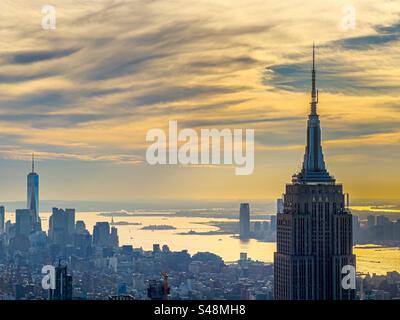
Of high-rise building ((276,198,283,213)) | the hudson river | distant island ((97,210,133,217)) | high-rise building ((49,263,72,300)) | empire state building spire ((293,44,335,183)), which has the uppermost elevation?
empire state building spire ((293,44,335,183))

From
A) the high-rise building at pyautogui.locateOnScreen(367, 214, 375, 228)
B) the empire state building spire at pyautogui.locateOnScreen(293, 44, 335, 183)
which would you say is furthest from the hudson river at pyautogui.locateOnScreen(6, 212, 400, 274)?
Result: the empire state building spire at pyautogui.locateOnScreen(293, 44, 335, 183)

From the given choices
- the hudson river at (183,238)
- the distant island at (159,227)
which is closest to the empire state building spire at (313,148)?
the hudson river at (183,238)

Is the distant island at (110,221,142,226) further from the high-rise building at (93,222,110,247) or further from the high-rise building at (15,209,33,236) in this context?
the high-rise building at (15,209,33,236)

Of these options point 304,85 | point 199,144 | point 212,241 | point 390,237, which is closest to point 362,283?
Result: point 390,237

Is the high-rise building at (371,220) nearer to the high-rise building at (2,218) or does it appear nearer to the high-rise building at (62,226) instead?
the high-rise building at (62,226)

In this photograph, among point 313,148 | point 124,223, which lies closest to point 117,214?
point 124,223

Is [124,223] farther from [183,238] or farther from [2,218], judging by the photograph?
[2,218]
